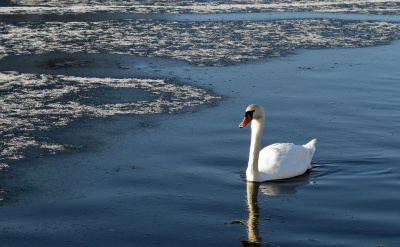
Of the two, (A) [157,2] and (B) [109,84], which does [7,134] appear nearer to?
(B) [109,84]

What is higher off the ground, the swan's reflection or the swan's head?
the swan's head

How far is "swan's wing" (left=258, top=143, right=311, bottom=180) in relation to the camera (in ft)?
28.2

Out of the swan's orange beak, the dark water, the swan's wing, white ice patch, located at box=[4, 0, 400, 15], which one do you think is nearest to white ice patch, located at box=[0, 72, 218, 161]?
the dark water

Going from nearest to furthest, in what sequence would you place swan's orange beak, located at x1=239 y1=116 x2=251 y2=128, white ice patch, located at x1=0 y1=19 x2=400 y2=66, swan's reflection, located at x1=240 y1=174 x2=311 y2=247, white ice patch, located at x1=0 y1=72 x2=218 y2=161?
swan's reflection, located at x1=240 y1=174 x2=311 y2=247 < swan's orange beak, located at x1=239 y1=116 x2=251 y2=128 < white ice patch, located at x1=0 y1=72 x2=218 y2=161 < white ice patch, located at x1=0 y1=19 x2=400 y2=66

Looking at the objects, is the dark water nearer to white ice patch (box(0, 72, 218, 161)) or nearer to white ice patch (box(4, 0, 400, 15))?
white ice patch (box(0, 72, 218, 161))

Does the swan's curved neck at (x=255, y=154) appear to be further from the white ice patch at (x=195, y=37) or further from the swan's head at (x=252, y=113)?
the white ice patch at (x=195, y=37)

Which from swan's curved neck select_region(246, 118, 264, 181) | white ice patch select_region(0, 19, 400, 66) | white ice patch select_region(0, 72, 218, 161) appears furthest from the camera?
white ice patch select_region(0, 19, 400, 66)

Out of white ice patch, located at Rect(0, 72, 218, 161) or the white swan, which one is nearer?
the white swan

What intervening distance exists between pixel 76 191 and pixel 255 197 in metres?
2.11

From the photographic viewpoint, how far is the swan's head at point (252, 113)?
8.52 m

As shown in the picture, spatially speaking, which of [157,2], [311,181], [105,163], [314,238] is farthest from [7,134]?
[157,2]

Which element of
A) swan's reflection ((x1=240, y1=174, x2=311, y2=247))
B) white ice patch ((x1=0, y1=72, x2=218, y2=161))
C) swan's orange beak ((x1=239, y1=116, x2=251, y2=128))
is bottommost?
swan's reflection ((x1=240, y1=174, x2=311, y2=247))

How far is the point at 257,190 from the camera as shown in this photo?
320 inches

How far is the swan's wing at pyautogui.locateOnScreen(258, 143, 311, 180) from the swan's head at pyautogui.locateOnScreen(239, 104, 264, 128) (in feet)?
1.74
